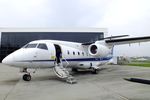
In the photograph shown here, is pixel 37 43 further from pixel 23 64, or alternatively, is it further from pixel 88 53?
pixel 88 53

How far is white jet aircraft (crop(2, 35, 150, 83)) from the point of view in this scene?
13844 mm

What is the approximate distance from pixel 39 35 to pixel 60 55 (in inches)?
1035

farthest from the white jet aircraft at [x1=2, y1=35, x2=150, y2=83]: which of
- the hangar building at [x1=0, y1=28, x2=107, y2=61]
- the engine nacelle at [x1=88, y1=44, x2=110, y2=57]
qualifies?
the hangar building at [x1=0, y1=28, x2=107, y2=61]

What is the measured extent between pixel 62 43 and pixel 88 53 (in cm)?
273

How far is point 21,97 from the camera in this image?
889 cm

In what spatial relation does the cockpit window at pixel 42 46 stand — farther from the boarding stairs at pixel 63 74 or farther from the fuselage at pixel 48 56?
the boarding stairs at pixel 63 74

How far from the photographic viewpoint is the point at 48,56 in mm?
14961

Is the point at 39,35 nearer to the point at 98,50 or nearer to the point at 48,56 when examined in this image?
the point at 98,50

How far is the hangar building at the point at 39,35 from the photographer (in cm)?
4147

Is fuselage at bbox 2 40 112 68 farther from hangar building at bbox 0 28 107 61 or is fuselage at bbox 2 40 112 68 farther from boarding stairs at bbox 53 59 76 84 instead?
hangar building at bbox 0 28 107 61

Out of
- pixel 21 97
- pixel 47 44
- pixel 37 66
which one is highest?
pixel 47 44

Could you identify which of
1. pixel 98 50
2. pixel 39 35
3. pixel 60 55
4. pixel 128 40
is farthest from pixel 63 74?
pixel 39 35

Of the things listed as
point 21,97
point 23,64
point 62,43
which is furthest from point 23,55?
point 21,97

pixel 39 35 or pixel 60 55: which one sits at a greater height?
pixel 39 35
